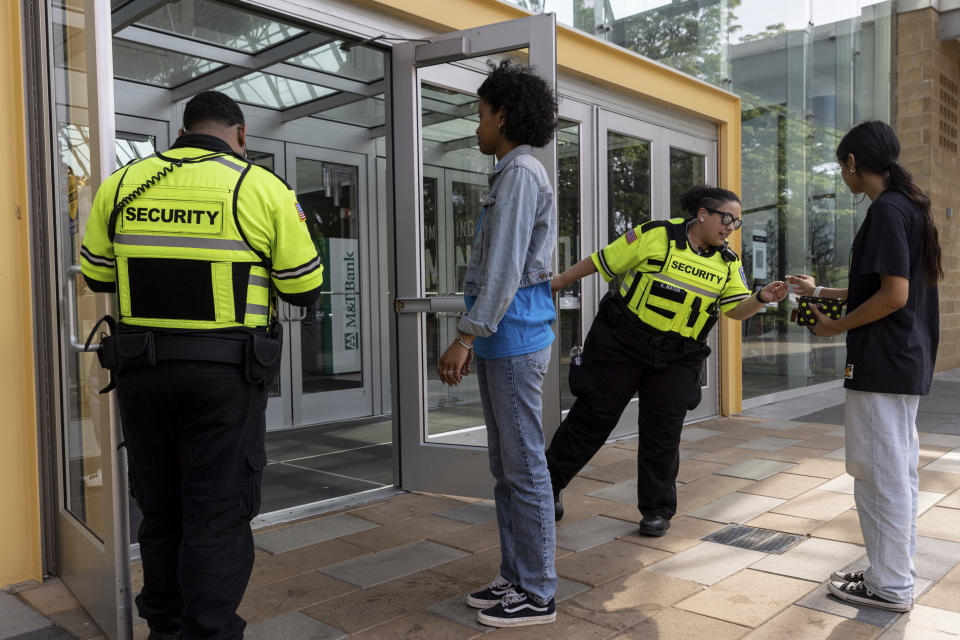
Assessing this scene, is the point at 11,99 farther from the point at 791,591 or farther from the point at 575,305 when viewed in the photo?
the point at 575,305

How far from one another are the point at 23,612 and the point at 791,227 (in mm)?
7827

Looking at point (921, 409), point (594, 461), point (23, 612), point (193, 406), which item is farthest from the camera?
point (921, 409)

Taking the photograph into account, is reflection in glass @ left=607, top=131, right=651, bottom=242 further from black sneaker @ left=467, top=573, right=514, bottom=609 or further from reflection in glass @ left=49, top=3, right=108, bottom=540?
reflection in glass @ left=49, top=3, right=108, bottom=540

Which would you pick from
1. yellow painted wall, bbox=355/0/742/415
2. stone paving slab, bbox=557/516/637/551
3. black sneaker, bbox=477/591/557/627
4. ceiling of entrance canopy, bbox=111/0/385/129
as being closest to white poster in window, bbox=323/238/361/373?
ceiling of entrance canopy, bbox=111/0/385/129

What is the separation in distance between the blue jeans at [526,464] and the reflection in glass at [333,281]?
4.53 metres

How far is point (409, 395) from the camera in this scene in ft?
14.4

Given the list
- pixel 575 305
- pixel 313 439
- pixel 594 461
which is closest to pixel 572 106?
pixel 575 305

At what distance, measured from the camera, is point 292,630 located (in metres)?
2.59

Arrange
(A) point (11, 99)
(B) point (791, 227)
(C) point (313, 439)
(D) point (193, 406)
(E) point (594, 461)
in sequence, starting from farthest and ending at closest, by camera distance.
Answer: (B) point (791, 227) → (C) point (313, 439) → (E) point (594, 461) → (A) point (11, 99) → (D) point (193, 406)

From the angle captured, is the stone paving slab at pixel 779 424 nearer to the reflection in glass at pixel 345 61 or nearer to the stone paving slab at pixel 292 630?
the reflection in glass at pixel 345 61

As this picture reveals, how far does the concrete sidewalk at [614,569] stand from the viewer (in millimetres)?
2604

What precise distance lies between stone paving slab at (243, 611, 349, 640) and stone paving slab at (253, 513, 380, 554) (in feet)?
2.51

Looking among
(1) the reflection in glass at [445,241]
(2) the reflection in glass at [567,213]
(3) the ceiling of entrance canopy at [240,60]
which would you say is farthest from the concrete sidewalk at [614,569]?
(3) the ceiling of entrance canopy at [240,60]

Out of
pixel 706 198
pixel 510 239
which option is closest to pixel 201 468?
pixel 510 239
